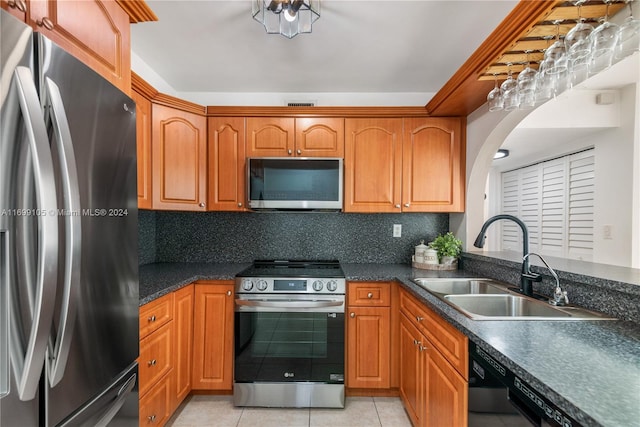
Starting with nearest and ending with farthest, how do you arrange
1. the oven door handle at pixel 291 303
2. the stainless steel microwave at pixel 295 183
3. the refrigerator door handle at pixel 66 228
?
the refrigerator door handle at pixel 66 228, the oven door handle at pixel 291 303, the stainless steel microwave at pixel 295 183

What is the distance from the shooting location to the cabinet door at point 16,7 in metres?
0.75

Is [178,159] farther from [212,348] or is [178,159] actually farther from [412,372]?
[412,372]

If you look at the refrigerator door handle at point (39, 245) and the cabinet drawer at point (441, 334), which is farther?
the cabinet drawer at point (441, 334)

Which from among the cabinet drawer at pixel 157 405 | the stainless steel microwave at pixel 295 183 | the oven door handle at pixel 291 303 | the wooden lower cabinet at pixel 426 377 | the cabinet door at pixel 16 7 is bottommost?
the cabinet drawer at pixel 157 405

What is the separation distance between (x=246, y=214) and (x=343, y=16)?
172 centimetres

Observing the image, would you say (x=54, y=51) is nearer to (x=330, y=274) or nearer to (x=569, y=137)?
(x=330, y=274)

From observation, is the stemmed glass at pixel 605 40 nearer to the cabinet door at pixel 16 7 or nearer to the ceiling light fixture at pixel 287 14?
the ceiling light fixture at pixel 287 14

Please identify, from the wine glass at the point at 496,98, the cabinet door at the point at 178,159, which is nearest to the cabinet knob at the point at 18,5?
the cabinet door at the point at 178,159

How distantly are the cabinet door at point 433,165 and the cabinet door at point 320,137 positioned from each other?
0.55 m

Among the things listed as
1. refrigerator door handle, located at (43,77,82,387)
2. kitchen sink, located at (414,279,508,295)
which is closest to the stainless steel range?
kitchen sink, located at (414,279,508,295)

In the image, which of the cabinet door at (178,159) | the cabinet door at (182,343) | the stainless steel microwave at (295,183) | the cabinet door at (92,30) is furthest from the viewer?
the stainless steel microwave at (295,183)

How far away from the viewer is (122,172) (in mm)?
1043

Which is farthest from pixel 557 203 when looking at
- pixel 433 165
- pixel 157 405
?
pixel 157 405

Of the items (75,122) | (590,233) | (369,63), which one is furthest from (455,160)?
(75,122)
